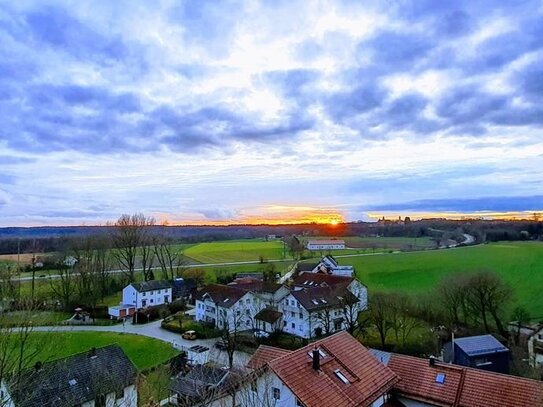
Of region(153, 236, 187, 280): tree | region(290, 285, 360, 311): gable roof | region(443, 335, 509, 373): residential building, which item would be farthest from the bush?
region(443, 335, 509, 373): residential building

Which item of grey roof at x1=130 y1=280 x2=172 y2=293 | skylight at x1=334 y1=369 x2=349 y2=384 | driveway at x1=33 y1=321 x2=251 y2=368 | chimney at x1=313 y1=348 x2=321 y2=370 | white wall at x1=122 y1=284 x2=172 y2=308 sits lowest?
driveway at x1=33 y1=321 x2=251 y2=368

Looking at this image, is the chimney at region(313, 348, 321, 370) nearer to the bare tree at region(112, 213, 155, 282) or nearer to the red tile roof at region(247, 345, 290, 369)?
the red tile roof at region(247, 345, 290, 369)

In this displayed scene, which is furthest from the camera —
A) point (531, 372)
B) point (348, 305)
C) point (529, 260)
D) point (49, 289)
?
point (49, 289)

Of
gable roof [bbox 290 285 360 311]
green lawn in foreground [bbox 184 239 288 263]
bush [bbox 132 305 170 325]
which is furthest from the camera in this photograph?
green lawn in foreground [bbox 184 239 288 263]

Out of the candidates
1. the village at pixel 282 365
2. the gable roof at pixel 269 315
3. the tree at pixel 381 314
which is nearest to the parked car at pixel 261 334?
the village at pixel 282 365

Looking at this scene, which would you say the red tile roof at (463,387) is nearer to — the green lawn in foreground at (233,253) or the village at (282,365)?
the village at (282,365)

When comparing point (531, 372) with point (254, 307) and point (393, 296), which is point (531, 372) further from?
point (254, 307)

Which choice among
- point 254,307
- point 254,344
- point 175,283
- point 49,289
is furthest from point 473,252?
point 49,289
